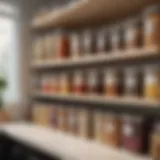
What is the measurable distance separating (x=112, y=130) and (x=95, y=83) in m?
0.36

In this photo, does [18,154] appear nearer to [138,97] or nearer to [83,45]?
[83,45]

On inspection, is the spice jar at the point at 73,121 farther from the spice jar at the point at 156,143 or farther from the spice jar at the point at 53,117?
the spice jar at the point at 156,143

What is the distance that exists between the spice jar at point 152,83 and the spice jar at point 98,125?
1.52 ft

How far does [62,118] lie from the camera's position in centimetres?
257

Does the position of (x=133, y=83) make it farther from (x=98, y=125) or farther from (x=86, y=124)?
(x=86, y=124)

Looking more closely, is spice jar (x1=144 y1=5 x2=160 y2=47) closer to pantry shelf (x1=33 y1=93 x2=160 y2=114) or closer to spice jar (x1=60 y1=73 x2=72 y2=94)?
pantry shelf (x1=33 y1=93 x2=160 y2=114)

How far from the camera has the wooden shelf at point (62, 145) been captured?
1.80 m

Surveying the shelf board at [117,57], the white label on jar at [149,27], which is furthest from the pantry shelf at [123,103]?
the white label on jar at [149,27]

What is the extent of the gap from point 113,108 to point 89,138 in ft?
0.95

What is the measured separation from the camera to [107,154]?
1.83 metres

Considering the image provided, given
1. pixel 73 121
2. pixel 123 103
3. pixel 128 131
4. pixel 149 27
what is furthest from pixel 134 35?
pixel 73 121

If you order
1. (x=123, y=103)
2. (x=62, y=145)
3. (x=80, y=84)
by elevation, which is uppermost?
(x=80, y=84)

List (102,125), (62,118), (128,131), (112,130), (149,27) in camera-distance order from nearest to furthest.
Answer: (149,27), (128,131), (112,130), (102,125), (62,118)

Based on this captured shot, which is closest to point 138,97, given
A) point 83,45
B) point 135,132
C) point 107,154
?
point 135,132
